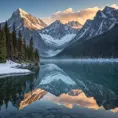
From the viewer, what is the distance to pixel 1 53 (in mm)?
85938

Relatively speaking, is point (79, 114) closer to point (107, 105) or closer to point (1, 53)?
point (107, 105)

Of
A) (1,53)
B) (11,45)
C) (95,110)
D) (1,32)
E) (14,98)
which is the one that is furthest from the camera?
(11,45)

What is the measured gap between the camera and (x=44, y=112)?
75.3ft

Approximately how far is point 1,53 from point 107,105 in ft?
216

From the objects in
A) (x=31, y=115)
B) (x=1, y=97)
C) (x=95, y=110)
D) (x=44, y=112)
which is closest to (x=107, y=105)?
(x=95, y=110)

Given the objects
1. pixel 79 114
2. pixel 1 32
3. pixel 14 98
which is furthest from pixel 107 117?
pixel 1 32

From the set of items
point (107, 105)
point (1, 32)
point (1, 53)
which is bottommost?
point (107, 105)

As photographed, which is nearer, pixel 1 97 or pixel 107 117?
pixel 107 117

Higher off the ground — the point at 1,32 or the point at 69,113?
the point at 1,32

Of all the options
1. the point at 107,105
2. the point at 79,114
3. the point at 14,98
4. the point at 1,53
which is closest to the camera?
the point at 79,114

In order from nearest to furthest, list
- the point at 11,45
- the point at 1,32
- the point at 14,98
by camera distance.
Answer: the point at 14,98
the point at 1,32
the point at 11,45

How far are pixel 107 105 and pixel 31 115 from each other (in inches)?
396

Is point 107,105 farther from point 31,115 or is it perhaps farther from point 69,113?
point 31,115

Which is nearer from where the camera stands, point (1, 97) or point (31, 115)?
point (31, 115)
